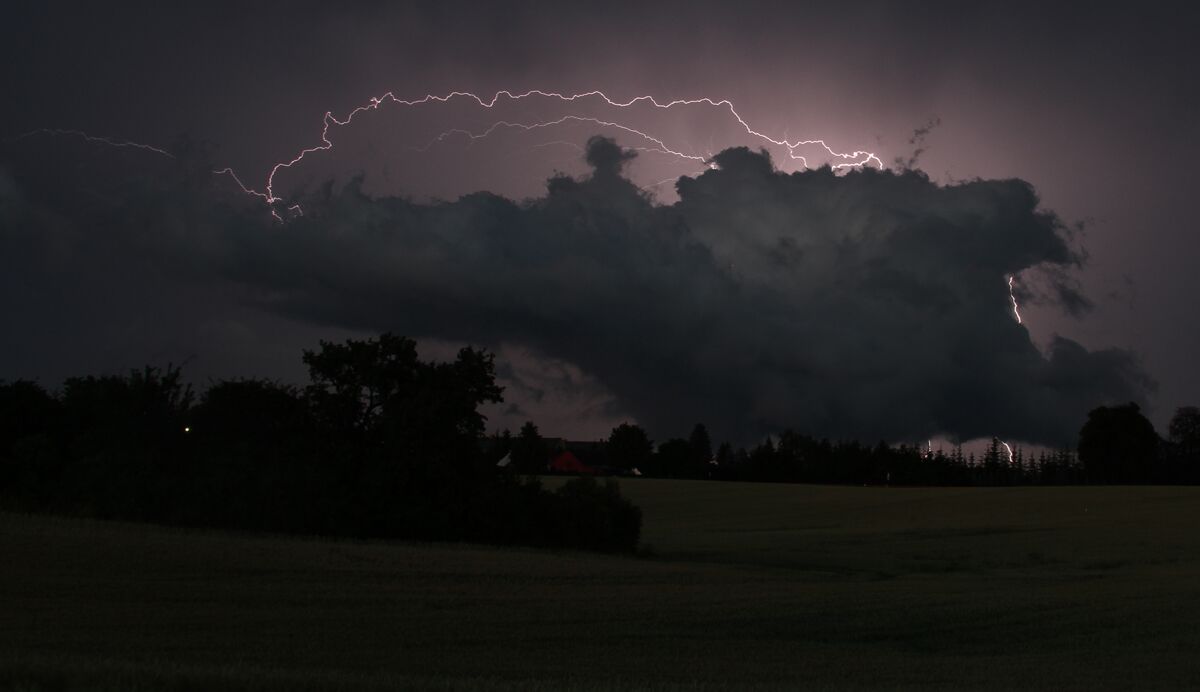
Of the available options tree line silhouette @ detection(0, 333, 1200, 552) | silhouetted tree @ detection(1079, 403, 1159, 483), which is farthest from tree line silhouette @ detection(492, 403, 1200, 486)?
tree line silhouette @ detection(0, 333, 1200, 552)

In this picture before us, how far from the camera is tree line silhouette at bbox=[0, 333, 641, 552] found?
148ft

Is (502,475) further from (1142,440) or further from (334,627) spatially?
(1142,440)

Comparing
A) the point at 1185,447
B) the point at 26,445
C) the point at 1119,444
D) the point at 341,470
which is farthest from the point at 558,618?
the point at 1185,447

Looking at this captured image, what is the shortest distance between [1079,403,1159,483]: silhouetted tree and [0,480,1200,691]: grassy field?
268 ft

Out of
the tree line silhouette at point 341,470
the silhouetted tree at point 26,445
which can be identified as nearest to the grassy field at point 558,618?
the tree line silhouette at point 341,470

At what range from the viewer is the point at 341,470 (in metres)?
46.1

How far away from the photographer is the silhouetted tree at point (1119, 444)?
115 m

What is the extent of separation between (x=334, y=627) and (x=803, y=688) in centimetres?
839

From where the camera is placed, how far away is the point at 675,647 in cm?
1806

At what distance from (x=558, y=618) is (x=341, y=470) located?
90.4 feet

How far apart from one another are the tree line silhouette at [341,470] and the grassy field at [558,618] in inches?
250

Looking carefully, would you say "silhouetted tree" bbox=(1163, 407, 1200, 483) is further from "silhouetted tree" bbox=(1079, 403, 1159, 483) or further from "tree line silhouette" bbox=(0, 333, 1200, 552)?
"tree line silhouette" bbox=(0, 333, 1200, 552)

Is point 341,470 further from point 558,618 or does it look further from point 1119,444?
point 1119,444

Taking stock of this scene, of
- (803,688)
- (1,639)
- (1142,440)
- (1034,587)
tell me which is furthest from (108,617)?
(1142,440)
